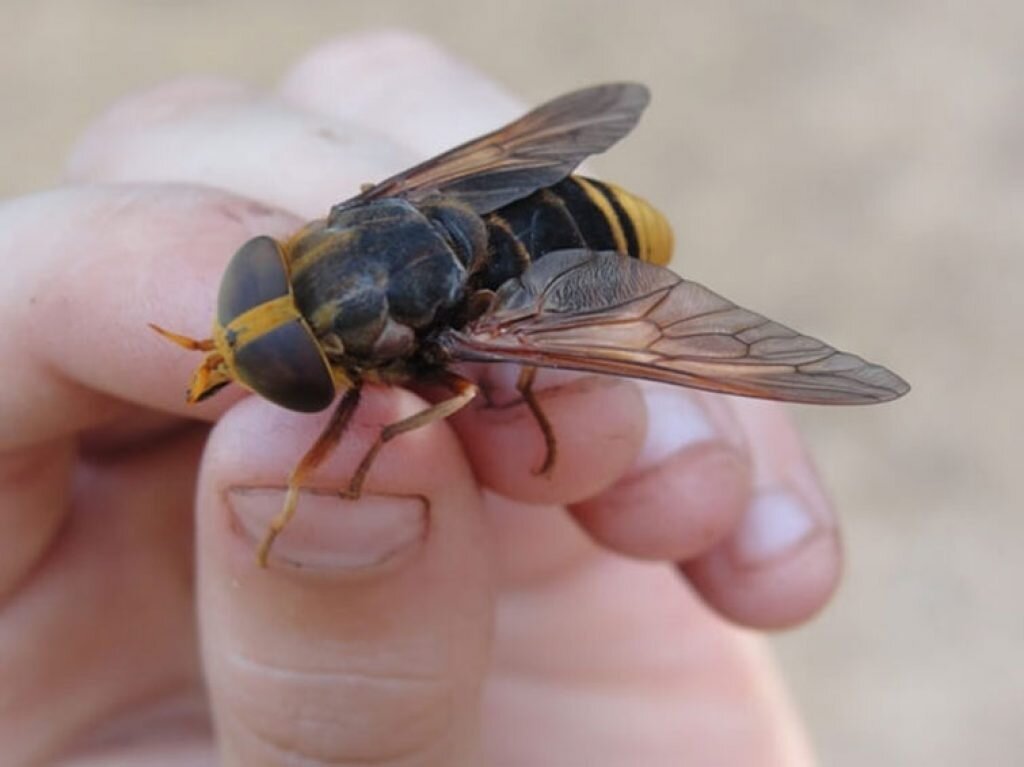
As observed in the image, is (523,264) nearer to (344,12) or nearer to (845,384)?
(845,384)

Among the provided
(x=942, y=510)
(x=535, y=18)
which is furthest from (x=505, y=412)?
(x=535, y=18)

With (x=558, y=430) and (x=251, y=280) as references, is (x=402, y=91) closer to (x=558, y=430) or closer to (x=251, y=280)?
(x=558, y=430)

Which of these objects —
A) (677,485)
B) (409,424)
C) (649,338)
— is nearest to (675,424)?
(677,485)

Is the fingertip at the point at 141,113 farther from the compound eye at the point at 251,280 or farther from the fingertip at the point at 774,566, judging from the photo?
the fingertip at the point at 774,566

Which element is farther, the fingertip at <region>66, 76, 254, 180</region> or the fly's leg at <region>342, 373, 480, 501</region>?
the fingertip at <region>66, 76, 254, 180</region>

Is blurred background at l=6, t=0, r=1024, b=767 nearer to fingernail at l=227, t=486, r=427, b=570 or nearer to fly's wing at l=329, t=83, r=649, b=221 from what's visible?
fly's wing at l=329, t=83, r=649, b=221

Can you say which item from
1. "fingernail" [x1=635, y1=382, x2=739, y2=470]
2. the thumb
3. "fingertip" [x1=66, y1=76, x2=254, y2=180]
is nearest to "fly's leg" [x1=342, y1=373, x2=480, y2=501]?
the thumb
